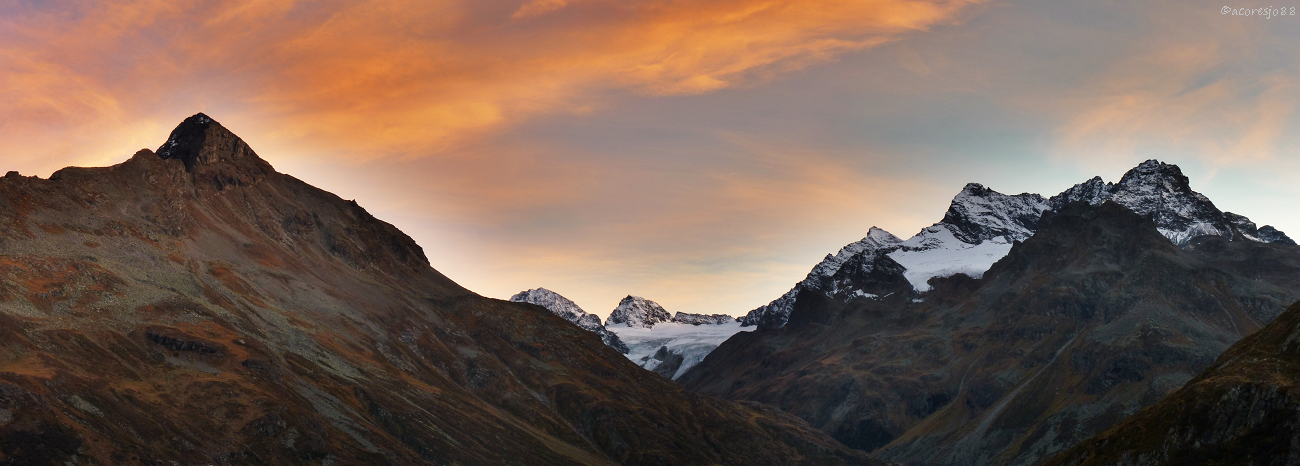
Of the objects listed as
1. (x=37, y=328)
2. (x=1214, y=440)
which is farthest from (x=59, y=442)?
(x=1214, y=440)

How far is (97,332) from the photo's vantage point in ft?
632

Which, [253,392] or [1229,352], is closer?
[1229,352]

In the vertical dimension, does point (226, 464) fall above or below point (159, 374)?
below

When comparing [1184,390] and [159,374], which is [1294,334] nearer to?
[1184,390]

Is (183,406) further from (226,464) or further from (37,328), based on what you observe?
(37,328)

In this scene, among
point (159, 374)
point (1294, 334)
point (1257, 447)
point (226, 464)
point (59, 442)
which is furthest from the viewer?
point (159, 374)

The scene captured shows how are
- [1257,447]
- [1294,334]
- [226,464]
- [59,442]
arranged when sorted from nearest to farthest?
[1257,447], [1294,334], [59,442], [226,464]

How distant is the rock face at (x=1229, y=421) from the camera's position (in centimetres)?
12462

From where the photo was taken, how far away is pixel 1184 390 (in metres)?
143

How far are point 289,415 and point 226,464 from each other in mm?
23356

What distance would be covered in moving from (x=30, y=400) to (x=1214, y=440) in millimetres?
160130

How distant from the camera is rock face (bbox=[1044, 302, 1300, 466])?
409 ft

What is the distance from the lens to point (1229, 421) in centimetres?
13088

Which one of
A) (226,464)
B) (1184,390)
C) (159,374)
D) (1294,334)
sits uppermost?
(1294,334)
